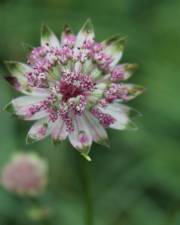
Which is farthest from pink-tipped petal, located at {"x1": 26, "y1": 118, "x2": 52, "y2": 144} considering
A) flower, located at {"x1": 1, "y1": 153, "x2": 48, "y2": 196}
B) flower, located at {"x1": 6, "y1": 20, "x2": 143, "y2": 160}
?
flower, located at {"x1": 1, "y1": 153, "x2": 48, "y2": 196}

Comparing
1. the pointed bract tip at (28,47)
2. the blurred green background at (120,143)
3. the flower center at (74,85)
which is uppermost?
the pointed bract tip at (28,47)

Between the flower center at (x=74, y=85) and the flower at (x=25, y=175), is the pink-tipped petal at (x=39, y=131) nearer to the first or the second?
the flower center at (x=74, y=85)

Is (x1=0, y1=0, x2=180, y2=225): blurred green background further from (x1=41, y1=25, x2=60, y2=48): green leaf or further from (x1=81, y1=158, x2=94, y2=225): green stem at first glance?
(x1=41, y1=25, x2=60, y2=48): green leaf

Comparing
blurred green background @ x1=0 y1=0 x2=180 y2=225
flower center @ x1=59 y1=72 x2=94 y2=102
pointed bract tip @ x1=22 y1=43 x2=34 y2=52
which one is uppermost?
pointed bract tip @ x1=22 y1=43 x2=34 y2=52

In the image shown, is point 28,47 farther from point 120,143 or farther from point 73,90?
point 120,143

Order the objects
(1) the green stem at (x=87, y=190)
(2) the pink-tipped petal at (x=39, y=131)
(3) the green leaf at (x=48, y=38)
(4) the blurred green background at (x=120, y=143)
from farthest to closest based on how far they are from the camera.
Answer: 1. (4) the blurred green background at (x=120, y=143)
2. (3) the green leaf at (x=48, y=38)
3. (1) the green stem at (x=87, y=190)
4. (2) the pink-tipped petal at (x=39, y=131)

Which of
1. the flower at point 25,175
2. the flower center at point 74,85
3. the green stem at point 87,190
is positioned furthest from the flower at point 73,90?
the flower at point 25,175
